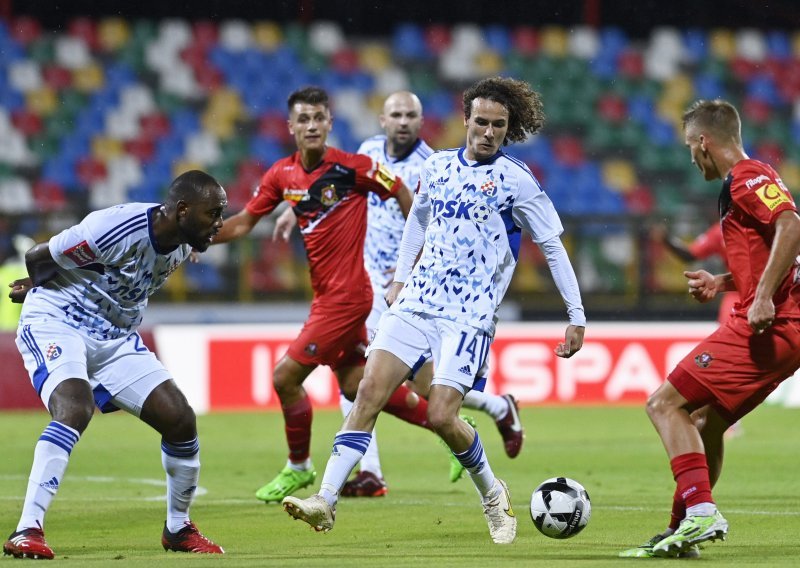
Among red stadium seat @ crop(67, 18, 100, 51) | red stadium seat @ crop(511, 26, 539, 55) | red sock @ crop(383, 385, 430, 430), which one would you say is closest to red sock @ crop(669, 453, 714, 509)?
red sock @ crop(383, 385, 430, 430)

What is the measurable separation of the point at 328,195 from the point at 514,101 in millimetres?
2175

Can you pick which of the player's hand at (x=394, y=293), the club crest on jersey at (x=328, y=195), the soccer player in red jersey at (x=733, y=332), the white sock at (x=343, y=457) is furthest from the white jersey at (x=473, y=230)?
the club crest on jersey at (x=328, y=195)

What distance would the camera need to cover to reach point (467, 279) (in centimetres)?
666

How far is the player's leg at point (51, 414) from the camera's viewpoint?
5.98 meters

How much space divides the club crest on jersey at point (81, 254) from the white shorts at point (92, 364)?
33cm

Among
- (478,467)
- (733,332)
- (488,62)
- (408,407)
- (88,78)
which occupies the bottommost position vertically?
(408,407)

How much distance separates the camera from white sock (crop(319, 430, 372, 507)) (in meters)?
6.32

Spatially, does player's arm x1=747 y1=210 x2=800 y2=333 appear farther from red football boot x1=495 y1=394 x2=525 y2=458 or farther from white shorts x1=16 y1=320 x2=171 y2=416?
red football boot x1=495 y1=394 x2=525 y2=458

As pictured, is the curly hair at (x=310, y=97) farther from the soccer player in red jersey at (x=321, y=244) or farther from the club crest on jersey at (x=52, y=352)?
the club crest on jersey at (x=52, y=352)

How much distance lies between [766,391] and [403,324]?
1708 millimetres

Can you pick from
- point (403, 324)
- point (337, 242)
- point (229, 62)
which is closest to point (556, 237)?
point (403, 324)

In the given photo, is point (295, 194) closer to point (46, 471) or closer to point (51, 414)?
point (51, 414)

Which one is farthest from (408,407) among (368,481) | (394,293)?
(394,293)

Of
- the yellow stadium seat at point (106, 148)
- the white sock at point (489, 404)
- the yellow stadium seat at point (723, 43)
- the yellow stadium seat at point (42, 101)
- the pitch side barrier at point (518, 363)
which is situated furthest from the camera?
the yellow stadium seat at point (723, 43)
